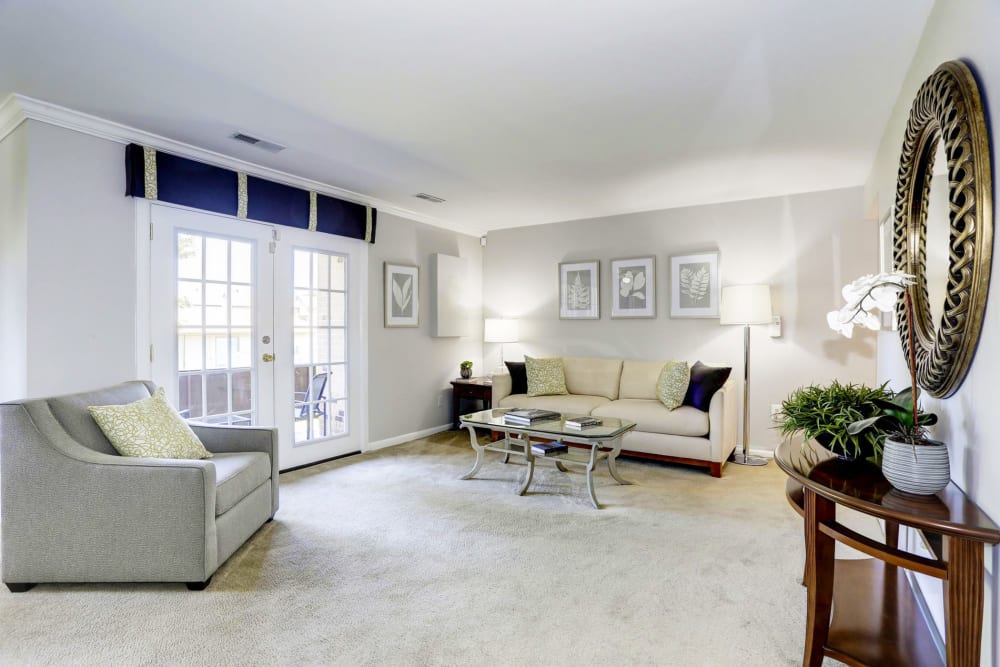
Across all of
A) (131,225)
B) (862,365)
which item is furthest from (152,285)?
(862,365)

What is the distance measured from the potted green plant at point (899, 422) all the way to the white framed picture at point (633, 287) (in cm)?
337

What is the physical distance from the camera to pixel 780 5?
1.92 meters

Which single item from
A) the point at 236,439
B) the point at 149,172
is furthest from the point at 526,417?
the point at 149,172

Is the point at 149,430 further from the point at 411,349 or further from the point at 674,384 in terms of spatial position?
the point at 674,384

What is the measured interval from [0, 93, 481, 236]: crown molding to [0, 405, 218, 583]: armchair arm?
168 cm

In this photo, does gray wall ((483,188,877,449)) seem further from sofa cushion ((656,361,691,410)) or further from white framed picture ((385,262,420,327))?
white framed picture ((385,262,420,327))

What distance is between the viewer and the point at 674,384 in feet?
14.1

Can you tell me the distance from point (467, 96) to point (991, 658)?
2.83m

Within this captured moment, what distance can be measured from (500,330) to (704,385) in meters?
2.25

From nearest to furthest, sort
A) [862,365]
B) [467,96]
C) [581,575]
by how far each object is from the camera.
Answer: [581,575] < [467,96] < [862,365]

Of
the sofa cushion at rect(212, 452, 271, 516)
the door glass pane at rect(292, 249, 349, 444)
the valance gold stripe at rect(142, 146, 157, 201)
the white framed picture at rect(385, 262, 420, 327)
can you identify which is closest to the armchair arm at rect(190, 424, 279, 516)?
the sofa cushion at rect(212, 452, 271, 516)

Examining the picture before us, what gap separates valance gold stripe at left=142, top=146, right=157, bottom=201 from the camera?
3139 millimetres

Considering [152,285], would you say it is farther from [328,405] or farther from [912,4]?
[912,4]

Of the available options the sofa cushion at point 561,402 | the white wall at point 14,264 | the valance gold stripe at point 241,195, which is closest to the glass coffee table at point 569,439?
the sofa cushion at point 561,402
